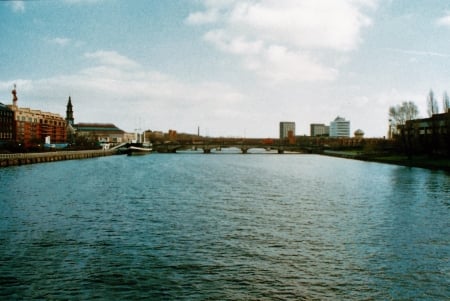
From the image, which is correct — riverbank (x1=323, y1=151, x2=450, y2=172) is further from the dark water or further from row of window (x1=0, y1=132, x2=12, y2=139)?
row of window (x1=0, y1=132, x2=12, y2=139)

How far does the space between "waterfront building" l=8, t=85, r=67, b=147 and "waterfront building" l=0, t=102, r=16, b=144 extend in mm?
3568

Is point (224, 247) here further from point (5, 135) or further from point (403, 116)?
point (5, 135)

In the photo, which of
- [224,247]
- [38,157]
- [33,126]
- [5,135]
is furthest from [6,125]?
[224,247]

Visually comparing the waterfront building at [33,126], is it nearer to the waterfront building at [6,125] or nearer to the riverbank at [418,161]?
the waterfront building at [6,125]

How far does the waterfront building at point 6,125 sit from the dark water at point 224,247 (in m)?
106

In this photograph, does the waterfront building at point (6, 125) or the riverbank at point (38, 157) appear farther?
the waterfront building at point (6, 125)

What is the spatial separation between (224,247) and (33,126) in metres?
169

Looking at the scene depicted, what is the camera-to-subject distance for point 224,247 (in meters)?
23.1

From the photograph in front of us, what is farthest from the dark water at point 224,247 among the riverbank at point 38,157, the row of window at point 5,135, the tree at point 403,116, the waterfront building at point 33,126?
the waterfront building at point 33,126

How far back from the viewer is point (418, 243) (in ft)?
78.5

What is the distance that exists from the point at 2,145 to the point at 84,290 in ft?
401

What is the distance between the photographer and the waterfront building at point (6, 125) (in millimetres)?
136625

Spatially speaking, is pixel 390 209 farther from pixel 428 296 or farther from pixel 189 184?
pixel 189 184

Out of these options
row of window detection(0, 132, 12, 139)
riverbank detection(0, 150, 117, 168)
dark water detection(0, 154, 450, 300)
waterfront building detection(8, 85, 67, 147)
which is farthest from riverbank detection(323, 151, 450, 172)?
row of window detection(0, 132, 12, 139)
